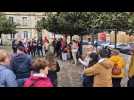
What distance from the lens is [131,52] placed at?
19.6ft

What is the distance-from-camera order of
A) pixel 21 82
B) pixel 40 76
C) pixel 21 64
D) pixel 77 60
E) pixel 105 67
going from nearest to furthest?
1. pixel 40 76
2. pixel 21 82
3. pixel 21 64
4. pixel 105 67
5. pixel 77 60

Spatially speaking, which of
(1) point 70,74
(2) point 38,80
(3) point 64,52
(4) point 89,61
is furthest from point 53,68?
(2) point 38,80

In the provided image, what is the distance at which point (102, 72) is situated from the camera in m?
5.70

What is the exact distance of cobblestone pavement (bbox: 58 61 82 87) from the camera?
19.3 ft

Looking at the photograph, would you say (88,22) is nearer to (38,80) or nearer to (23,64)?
(23,64)

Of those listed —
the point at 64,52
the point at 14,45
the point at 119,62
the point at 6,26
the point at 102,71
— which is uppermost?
the point at 6,26

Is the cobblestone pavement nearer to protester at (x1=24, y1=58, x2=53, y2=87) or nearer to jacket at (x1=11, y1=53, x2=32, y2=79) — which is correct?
jacket at (x1=11, y1=53, x2=32, y2=79)

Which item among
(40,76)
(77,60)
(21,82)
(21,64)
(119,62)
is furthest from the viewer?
(77,60)

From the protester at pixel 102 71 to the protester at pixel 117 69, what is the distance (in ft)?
0.23

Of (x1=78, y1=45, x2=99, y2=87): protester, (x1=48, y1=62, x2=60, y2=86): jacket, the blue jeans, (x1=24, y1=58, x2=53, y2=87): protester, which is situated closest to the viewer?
(x1=24, y1=58, x2=53, y2=87): protester

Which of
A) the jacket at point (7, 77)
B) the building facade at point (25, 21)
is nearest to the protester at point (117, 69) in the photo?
the building facade at point (25, 21)

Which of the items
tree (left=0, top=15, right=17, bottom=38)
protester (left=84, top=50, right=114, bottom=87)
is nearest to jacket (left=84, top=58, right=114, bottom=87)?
protester (left=84, top=50, right=114, bottom=87)

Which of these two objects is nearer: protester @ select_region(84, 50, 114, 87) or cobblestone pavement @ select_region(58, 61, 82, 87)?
protester @ select_region(84, 50, 114, 87)

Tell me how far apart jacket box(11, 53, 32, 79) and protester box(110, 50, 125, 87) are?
140cm
